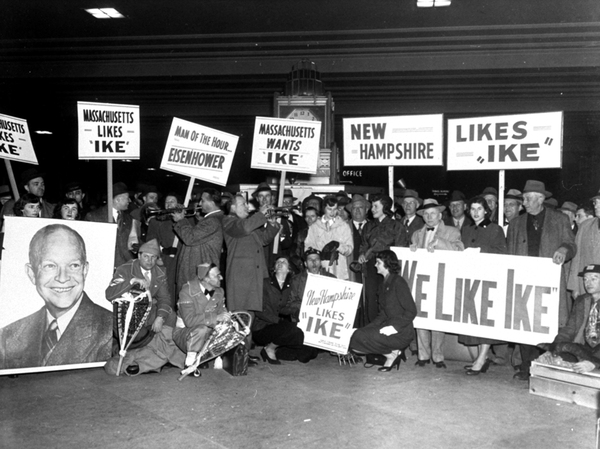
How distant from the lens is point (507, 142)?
7832 millimetres

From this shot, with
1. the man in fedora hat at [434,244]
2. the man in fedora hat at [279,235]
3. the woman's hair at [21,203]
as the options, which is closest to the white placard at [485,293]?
the man in fedora hat at [434,244]

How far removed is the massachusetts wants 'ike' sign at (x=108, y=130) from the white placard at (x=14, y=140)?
1159 mm

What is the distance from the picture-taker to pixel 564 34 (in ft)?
41.9

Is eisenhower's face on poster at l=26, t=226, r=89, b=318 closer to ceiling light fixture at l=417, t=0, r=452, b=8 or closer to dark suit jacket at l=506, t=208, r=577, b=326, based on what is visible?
dark suit jacket at l=506, t=208, r=577, b=326

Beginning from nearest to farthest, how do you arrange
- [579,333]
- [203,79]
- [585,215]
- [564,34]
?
[579,333] < [585,215] < [564,34] < [203,79]

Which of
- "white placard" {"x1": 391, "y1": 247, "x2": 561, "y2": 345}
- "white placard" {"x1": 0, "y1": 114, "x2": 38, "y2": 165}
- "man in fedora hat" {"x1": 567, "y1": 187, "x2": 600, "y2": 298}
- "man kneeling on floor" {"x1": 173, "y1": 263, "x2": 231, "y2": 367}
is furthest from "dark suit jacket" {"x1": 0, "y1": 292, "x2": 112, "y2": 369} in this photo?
"man in fedora hat" {"x1": 567, "y1": 187, "x2": 600, "y2": 298}

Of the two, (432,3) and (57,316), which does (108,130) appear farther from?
(432,3)

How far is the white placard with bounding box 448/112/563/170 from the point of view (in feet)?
24.8

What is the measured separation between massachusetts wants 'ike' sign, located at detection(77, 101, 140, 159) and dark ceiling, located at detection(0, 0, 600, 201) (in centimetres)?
403

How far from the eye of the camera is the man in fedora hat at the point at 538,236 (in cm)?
707

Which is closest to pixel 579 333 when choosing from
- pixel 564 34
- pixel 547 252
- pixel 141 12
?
pixel 547 252

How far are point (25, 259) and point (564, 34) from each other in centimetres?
1085

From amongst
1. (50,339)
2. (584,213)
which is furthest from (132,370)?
(584,213)

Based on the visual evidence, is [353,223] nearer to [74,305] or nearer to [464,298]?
[464,298]
